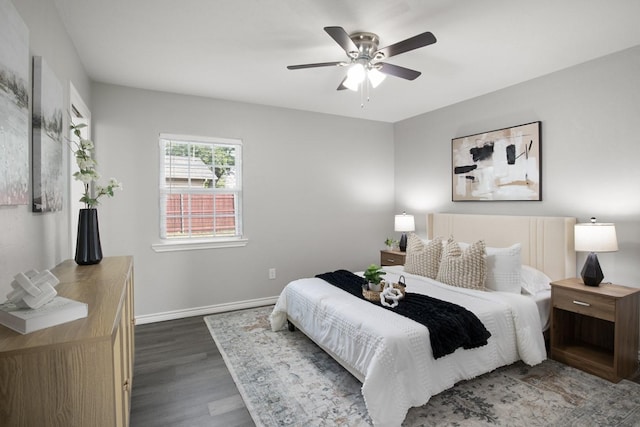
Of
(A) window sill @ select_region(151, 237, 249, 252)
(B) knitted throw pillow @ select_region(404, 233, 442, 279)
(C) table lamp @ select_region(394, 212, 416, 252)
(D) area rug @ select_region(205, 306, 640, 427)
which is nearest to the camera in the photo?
(D) area rug @ select_region(205, 306, 640, 427)

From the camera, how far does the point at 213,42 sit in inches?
102

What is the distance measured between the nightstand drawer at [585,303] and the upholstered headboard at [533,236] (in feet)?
1.41

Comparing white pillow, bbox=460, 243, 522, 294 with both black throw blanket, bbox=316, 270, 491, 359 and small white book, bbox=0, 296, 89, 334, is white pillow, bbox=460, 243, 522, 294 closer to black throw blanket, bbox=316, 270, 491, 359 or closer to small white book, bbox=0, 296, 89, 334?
black throw blanket, bbox=316, 270, 491, 359

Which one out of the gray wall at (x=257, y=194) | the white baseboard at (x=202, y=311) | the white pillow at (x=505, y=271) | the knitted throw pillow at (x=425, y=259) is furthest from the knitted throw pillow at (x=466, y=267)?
the white baseboard at (x=202, y=311)

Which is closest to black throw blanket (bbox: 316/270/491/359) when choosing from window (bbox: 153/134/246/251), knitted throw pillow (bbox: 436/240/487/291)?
knitted throw pillow (bbox: 436/240/487/291)

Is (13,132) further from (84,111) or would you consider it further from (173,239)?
(173,239)

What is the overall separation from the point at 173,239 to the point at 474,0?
11.8ft

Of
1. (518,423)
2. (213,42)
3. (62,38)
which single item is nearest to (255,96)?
(213,42)

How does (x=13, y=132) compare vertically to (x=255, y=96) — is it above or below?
below

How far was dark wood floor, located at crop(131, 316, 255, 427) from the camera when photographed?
209 centimetres

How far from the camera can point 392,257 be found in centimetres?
456

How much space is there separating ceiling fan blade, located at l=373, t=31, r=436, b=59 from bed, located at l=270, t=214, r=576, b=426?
1786 mm

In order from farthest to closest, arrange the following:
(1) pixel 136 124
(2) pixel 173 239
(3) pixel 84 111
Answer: (2) pixel 173 239 → (1) pixel 136 124 → (3) pixel 84 111

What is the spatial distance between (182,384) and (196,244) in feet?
5.74
